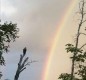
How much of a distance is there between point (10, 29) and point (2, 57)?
3022mm

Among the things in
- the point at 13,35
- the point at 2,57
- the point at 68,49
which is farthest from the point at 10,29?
the point at 68,49

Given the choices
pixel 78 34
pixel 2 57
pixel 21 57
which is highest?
pixel 78 34

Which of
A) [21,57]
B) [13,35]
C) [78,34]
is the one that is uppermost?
[78,34]

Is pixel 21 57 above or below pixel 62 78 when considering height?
below

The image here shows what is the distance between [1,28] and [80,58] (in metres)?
10.3

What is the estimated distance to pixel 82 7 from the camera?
3422cm

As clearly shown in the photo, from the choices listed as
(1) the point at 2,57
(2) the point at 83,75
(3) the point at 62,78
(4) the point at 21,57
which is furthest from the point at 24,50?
(2) the point at 83,75

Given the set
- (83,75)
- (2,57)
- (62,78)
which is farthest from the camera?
(83,75)

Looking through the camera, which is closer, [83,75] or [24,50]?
[24,50]

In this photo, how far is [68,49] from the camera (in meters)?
34.4

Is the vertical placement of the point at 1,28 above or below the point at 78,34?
below

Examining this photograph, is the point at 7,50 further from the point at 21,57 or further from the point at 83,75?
the point at 21,57

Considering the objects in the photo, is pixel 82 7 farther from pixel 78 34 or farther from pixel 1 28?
pixel 1 28

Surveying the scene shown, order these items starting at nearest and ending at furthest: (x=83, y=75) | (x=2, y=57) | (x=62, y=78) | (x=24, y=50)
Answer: (x=24, y=50) → (x=2, y=57) → (x=62, y=78) → (x=83, y=75)
